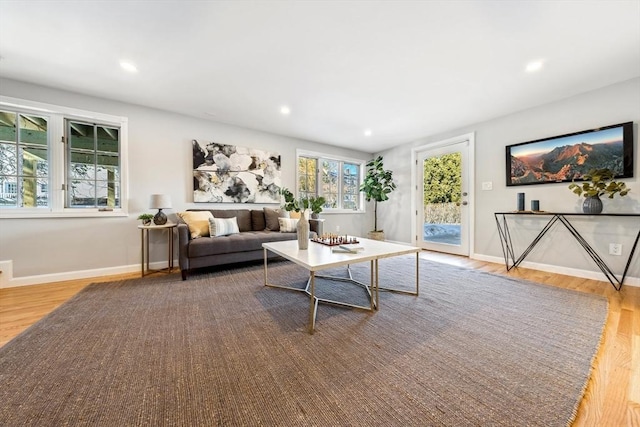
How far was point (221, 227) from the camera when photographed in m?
3.20

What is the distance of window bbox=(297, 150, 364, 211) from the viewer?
494 cm

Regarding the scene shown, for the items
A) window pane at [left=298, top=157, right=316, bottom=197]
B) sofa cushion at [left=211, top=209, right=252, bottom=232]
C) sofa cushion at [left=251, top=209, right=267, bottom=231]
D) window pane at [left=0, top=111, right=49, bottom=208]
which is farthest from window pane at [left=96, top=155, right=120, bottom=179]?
window pane at [left=298, top=157, right=316, bottom=197]

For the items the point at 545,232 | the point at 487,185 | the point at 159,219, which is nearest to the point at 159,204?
the point at 159,219

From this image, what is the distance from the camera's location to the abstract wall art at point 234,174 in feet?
12.1

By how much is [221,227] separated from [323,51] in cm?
236

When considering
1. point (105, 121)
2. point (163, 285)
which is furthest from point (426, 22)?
point (105, 121)

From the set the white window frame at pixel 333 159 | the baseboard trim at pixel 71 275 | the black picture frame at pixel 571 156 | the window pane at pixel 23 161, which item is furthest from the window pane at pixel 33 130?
the black picture frame at pixel 571 156

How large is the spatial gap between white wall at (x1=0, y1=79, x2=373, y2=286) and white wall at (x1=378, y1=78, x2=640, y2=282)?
3.80 m

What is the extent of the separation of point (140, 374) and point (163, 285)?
1631 mm

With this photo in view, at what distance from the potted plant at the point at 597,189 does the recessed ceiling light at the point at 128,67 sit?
4875 mm

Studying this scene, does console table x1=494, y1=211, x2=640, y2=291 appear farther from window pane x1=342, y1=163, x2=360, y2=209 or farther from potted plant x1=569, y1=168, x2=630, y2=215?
window pane x1=342, y1=163, x2=360, y2=209

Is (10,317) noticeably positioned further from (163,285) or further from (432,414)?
(432,414)

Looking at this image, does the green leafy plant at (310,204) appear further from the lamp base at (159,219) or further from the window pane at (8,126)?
the window pane at (8,126)

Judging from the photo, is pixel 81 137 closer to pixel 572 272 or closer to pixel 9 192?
pixel 9 192
